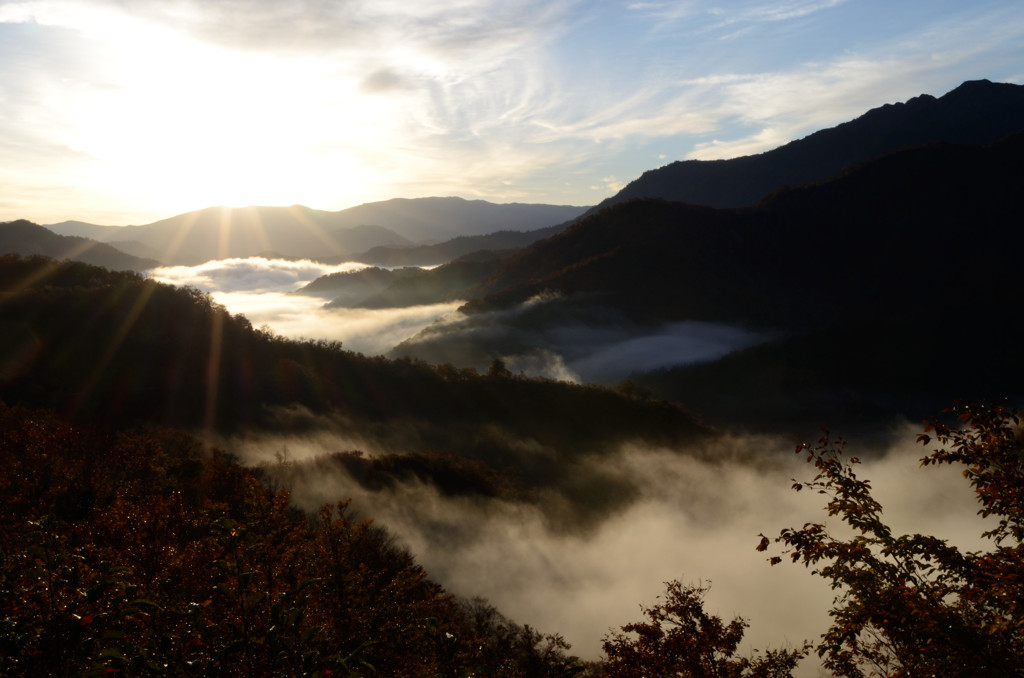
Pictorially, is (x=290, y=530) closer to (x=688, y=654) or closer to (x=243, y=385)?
(x=688, y=654)

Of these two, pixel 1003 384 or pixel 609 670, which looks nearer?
pixel 609 670

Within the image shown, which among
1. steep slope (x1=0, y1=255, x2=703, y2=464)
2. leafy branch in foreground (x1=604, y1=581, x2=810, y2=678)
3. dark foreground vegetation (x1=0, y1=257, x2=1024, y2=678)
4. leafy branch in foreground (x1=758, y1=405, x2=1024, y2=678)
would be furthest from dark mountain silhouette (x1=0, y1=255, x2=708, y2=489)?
leafy branch in foreground (x1=758, y1=405, x2=1024, y2=678)

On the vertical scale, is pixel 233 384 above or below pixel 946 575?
below

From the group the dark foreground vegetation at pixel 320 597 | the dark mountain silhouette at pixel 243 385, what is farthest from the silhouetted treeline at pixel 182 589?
the dark mountain silhouette at pixel 243 385

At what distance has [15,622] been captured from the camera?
20.3 ft

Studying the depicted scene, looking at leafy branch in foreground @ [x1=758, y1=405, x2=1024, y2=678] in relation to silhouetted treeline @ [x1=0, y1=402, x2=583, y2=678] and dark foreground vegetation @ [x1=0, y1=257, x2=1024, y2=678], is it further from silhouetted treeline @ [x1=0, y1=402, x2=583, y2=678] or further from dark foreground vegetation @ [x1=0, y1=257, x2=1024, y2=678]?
silhouetted treeline @ [x1=0, y1=402, x2=583, y2=678]

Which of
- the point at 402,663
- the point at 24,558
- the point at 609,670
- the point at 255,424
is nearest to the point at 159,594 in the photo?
the point at 24,558

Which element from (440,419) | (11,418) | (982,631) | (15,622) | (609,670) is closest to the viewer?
(15,622)

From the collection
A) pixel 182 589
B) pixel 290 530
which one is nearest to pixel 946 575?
pixel 182 589

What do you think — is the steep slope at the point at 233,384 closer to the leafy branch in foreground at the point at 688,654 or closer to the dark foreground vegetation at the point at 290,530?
the dark foreground vegetation at the point at 290,530

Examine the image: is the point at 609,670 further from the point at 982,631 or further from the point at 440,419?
the point at 440,419

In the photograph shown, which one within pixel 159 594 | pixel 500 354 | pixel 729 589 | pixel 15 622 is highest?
pixel 15 622

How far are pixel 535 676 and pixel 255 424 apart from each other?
32.8m

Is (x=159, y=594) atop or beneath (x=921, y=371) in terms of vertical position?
atop
